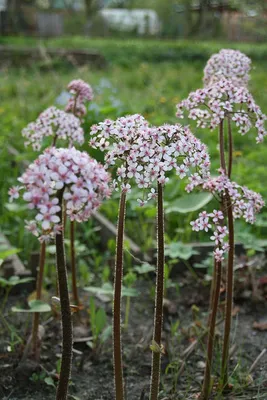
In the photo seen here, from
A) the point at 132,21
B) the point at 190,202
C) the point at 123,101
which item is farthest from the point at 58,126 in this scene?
the point at 132,21

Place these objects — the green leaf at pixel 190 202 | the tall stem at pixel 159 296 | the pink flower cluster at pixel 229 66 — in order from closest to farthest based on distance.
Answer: the tall stem at pixel 159 296, the pink flower cluster at pixel 229 66, the green leaf at pixel 190 202

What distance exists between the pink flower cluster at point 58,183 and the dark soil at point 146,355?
2.87 ft

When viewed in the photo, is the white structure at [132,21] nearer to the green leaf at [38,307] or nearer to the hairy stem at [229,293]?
the green leaf at [38,307]

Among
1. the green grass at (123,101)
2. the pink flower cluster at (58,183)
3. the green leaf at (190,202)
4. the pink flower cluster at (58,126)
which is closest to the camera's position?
the pink flower cluster at (58,183)

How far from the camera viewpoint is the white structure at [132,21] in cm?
2855

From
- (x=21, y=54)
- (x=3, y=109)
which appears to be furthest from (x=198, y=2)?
(x=3, y=109)

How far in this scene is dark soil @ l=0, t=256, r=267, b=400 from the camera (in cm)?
227

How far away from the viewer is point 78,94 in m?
2.56

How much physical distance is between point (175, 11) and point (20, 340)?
27568mm

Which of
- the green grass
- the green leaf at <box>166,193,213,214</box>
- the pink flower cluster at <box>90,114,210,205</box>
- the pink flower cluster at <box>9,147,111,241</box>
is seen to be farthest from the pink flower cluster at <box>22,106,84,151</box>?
the green leaf at <box>166,193,213,214</box>

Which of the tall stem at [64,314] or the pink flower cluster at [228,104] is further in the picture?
the pink flower cluster at [228,104]

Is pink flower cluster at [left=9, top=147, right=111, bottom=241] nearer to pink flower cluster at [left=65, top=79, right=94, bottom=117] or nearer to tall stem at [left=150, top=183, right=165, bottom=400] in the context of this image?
tall stem at [left=150, top=183, right=165, bottom=400]

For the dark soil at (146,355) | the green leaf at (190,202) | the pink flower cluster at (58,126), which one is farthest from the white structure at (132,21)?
the pink flower cluster at (58,126)

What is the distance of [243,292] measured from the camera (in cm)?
304
